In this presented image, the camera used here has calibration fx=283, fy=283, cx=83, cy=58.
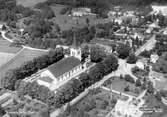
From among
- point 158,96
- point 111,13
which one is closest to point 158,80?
point 158,96

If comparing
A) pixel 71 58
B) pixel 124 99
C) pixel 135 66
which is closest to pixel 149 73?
pixel 135 66

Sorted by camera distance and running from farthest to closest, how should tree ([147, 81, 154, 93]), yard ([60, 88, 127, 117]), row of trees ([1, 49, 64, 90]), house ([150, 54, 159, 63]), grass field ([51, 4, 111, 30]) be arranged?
1. grass field ([51, 4, 111, 30])
2. house ([150, 54, 159, 63])
3. row of trees ([1, 49, 64, 90])
4. tree ([147, 81, 154, 93])
5. yard ([60, 88, 127, 117])

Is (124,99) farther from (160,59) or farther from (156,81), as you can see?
(160,59)

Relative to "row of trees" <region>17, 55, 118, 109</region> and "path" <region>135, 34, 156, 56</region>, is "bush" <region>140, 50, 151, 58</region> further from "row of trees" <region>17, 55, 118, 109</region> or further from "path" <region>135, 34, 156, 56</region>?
"row of trees" <region>17, 55, 118, 109</region>

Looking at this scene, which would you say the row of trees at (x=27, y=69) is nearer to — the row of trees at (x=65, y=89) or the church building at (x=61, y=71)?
the row of trees at (x=65, y=89)

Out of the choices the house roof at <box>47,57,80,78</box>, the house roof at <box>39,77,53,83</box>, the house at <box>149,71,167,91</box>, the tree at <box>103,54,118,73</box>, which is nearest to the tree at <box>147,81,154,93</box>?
the house at <box>149,71,167,91</box>

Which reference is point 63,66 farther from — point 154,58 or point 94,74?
point 154,58

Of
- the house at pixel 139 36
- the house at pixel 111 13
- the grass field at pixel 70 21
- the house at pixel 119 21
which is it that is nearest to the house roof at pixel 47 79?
the house at pixel 139 36
